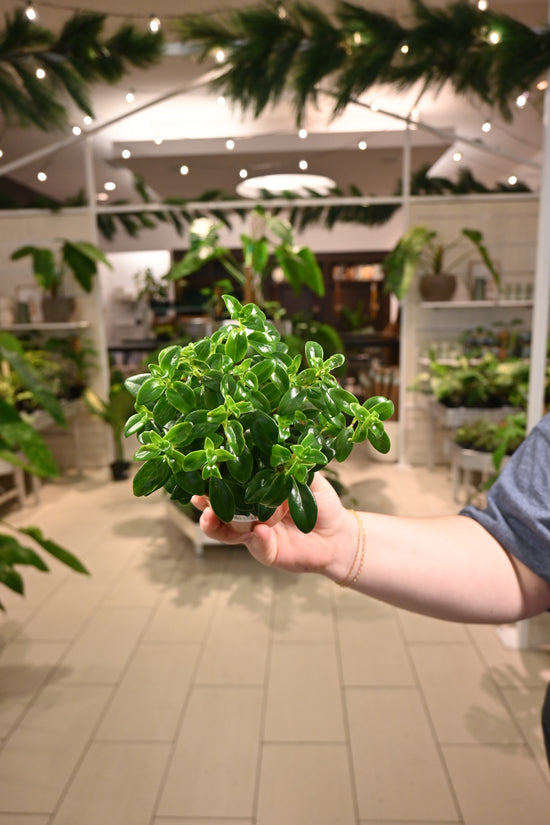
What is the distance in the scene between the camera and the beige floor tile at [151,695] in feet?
6.06

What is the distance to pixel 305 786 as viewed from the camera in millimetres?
1611

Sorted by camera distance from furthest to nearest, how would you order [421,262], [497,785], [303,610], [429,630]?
[421,262] < [303,610] < [429,630] < [497,785]

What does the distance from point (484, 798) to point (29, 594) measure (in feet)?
6.95

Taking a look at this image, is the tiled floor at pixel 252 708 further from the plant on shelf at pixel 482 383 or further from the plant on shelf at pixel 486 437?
the plant on shelf at pixel 482 383

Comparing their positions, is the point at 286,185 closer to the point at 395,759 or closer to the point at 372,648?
the point at 372,648

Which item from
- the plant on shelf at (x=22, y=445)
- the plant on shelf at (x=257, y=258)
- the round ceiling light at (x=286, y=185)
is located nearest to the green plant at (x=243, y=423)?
the plant on shelf at (x=22, y=445)

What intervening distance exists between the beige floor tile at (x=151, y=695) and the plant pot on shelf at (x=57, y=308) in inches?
120

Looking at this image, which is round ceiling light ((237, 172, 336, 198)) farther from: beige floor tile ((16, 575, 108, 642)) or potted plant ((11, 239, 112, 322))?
beige floor tile ((16, 575, 108, 642))

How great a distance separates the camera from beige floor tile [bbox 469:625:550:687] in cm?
206

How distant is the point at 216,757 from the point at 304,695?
0.38 m

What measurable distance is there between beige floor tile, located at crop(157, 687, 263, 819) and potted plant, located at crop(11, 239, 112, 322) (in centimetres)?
325

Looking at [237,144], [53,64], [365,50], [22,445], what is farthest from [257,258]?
[237,144]

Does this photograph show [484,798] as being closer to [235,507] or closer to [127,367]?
[235,507]

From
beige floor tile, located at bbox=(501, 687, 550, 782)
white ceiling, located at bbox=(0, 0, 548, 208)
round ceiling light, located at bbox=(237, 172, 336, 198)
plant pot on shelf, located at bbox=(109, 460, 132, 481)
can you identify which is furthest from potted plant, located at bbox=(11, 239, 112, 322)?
beige floor tile, located at bbox=(501, 687, 550, 782)
